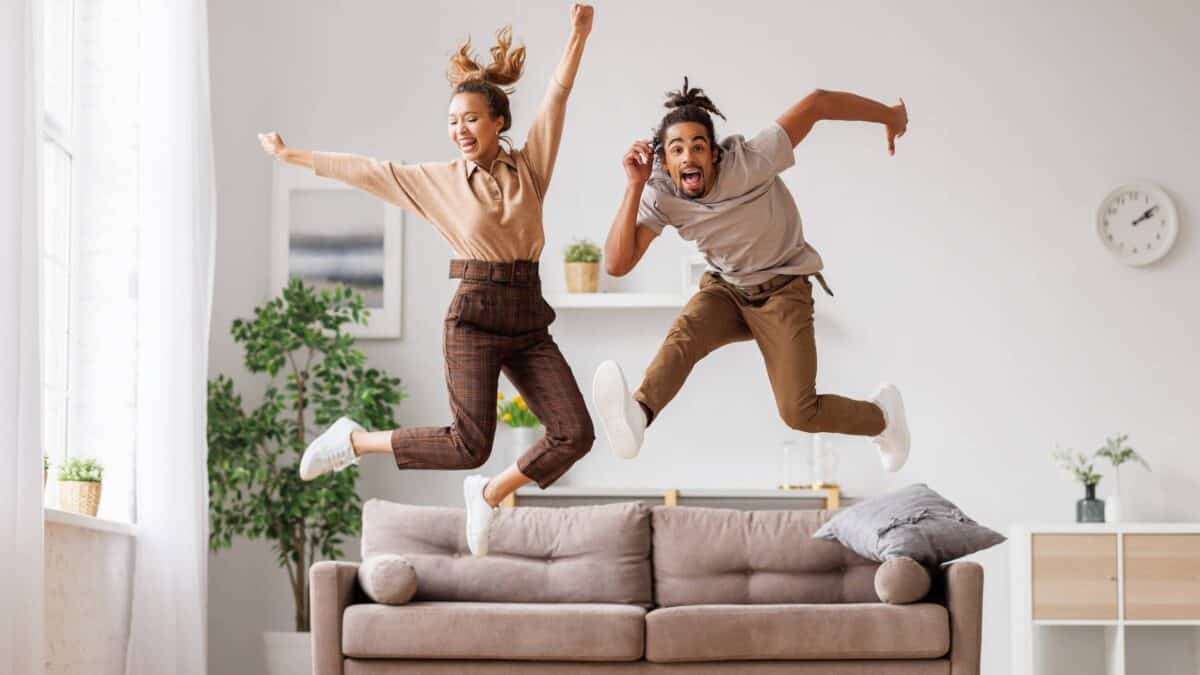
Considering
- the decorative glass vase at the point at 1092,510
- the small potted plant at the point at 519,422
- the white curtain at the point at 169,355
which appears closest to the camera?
the white curtain at the point at 169,355

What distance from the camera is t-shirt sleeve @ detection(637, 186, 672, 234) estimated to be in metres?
3.58

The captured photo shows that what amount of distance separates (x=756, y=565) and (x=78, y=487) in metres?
2.27

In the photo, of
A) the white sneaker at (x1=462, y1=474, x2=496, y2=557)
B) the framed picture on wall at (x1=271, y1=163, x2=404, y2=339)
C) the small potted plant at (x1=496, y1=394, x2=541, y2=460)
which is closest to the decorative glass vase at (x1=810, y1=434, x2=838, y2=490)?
the small potted plant at (x1=496, y1=394, x2=541, y2=460)

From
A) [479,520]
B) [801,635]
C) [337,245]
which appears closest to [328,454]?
[479,520]

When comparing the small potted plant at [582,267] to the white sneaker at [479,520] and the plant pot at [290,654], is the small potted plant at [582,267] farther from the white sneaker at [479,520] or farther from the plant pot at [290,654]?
the white sneaker at [479,520]

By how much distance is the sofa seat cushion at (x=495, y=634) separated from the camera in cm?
464

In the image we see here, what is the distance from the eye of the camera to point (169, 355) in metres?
5.06

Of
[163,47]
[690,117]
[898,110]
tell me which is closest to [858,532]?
[898,110]

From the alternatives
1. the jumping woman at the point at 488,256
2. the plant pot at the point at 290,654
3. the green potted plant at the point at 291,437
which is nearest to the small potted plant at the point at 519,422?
the green potted plant at the point at 291,437

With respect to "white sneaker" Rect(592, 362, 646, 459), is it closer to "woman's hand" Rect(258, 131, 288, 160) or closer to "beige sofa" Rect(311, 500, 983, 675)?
"woman's hand" Rect(258, 131, 288, 160)

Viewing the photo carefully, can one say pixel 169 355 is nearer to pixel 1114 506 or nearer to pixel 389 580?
pixel 389 580

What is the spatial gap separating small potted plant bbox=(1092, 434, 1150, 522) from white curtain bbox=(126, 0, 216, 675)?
3.52m

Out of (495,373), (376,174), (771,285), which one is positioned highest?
(376,174)

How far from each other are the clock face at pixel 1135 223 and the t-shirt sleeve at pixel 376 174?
3684 millimetres
